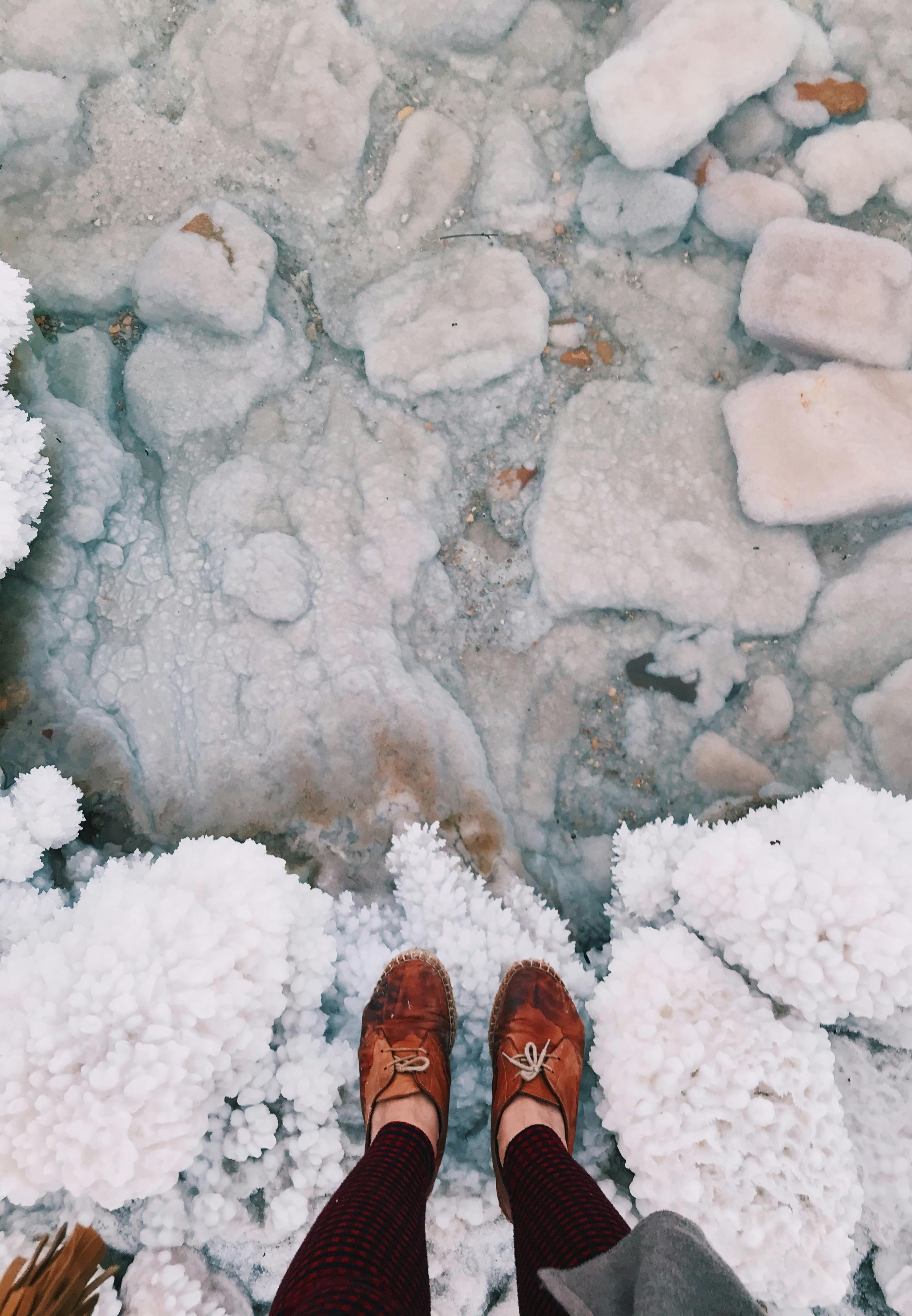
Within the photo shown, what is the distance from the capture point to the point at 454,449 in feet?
9.95

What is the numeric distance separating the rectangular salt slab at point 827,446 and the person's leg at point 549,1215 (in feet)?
7.58

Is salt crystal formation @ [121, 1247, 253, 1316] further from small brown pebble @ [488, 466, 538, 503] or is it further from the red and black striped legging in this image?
small brown pebble @ [488, 466, 538, 503]

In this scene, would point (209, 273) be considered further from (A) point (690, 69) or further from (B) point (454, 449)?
(A) point (690, 69)

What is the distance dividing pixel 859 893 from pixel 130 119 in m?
3.90

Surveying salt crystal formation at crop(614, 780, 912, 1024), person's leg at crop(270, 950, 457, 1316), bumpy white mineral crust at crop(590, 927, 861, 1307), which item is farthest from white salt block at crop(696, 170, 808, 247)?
person's leg at crop(270, 950, 457, 1316)

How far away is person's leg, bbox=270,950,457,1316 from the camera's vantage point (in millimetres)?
1447

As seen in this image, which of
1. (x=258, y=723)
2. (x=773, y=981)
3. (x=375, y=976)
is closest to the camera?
(x=773, y=981)

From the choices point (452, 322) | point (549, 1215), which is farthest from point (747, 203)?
point (549, 1215)

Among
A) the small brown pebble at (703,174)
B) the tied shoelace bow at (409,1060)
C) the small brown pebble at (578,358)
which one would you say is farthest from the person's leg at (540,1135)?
the small brown pebble at (703,174)

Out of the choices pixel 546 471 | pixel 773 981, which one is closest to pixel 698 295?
pixel 546 471

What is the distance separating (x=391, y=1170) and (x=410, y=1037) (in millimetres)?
436

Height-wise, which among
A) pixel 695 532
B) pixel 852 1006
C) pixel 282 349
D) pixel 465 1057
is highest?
pixel 282 349

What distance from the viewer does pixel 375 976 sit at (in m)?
2.52

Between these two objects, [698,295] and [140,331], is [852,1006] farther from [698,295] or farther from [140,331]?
[140,331]
